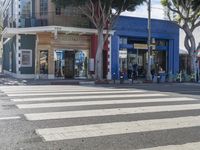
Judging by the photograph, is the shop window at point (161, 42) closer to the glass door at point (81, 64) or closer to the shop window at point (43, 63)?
the glass door at point (81, 64)

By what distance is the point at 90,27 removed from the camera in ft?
105

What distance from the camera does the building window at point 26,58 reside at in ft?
101

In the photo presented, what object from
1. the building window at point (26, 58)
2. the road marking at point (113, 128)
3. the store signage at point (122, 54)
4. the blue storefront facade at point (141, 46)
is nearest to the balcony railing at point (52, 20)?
the building window at point (26, 58)

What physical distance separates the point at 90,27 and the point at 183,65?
12.4 meters

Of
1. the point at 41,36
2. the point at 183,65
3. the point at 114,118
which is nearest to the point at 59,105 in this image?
the point at 114,118

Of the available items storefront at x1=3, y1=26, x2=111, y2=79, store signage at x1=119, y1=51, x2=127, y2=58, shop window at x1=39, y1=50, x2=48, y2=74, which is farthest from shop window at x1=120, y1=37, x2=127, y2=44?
shop window at x1=39, y1=50, x2=48, y2=74

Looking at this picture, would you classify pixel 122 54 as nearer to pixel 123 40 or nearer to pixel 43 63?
pixel 123 40

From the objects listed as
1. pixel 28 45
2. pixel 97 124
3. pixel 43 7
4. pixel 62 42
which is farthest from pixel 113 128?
pixel 43 7

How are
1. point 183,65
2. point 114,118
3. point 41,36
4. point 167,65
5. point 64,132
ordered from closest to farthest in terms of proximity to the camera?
point 64,132, point 114,118, point 41,36, point 167,65, point 183,65

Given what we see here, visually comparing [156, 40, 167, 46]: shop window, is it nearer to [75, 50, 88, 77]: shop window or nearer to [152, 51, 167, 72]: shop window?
[152, 51, 167, 72]: shop window

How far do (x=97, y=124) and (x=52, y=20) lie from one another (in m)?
23.0

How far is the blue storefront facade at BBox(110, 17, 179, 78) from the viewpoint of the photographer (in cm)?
3328

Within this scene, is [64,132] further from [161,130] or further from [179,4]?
[179,4]

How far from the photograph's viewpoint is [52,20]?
3098 cm
